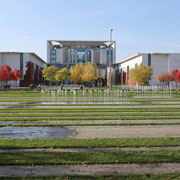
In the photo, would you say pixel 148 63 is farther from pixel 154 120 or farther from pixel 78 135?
pixel 78 135

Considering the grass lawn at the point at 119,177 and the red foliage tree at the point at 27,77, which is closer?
the grass lawn at the point at 119,177

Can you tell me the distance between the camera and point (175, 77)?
61625mm

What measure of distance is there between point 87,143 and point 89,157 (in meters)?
1.24

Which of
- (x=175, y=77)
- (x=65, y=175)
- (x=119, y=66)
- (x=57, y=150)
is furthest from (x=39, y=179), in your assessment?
(x=119, y=66)

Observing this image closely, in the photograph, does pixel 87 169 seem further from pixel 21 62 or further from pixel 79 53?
pixel 79 53

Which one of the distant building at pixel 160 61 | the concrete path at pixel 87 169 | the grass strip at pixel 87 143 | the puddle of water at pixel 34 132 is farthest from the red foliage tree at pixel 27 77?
the concrete path at pixel 87 169

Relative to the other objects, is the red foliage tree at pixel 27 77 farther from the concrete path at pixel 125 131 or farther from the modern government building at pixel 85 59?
the concrete path at pixel 125 131

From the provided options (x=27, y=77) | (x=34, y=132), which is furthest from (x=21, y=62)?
(x=34, y=132)

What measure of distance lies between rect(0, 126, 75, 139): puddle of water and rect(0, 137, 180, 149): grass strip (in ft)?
2.23

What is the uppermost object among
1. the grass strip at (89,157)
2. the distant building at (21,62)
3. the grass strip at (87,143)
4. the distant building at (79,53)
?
the distant building at (79,53)

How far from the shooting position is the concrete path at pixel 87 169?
4887 millimetres

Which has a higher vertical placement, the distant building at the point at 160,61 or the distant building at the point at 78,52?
the distant building at the point at 78,52

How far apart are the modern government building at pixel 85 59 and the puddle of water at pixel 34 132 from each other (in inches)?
2073

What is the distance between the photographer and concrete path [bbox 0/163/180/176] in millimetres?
4887
